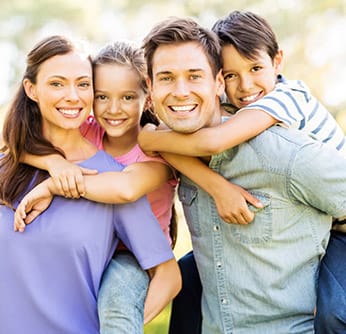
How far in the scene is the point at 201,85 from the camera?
2822 mm

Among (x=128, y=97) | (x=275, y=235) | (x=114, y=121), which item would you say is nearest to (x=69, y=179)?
(x=114, y=121)

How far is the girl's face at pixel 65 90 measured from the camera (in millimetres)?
2936

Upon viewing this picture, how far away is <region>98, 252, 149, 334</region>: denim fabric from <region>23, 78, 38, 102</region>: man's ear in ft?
2.39

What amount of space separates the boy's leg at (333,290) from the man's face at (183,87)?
66 cm

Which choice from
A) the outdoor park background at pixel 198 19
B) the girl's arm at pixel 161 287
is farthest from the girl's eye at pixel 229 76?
the outdoor park background at pixel 198 19

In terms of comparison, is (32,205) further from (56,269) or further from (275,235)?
(275,235)

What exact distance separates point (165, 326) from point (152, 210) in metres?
1.74

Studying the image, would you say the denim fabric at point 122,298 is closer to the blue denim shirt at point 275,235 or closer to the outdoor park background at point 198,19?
the blue denim shirt at point 275,235

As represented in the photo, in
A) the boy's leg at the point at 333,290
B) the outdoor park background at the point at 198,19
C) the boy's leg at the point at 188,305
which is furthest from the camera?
the outdoor park background at the point at 198,19

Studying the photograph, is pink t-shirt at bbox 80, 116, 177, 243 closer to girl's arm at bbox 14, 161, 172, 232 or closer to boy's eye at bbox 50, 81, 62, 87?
girl's arm at bbox 14, 161, 172, 232

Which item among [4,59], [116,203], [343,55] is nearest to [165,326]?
[116,203]

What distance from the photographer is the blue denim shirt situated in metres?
2.65

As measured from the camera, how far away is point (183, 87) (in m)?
2.79

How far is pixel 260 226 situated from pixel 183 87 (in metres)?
0.58
